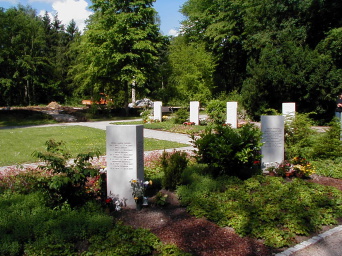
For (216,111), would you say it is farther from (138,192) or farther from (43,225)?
(43,225)

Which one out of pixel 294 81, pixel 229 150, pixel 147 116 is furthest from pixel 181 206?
pixel 147 116

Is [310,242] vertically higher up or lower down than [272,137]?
lower down

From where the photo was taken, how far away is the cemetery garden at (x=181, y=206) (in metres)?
4.38

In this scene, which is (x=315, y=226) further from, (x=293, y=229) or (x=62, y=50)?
(x=62, y=50)

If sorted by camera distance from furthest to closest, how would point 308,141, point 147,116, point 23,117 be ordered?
point 23,117 → point 147,116 → point 308,141

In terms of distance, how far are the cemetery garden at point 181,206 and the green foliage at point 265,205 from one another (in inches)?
0.6

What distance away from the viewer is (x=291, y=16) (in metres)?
26.1

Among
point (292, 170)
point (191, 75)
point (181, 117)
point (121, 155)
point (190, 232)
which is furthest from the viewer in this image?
point (191, 75)

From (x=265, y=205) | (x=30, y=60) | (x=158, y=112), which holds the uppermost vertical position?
(x=30, y=60)

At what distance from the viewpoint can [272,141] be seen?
332 inches

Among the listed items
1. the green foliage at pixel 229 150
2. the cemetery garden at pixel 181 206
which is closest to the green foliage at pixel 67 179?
the cemetery garden at pixel 181 206

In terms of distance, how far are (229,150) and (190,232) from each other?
2428 mm

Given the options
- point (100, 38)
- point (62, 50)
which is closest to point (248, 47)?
point (100, 38)

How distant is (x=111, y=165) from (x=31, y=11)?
196 ft
